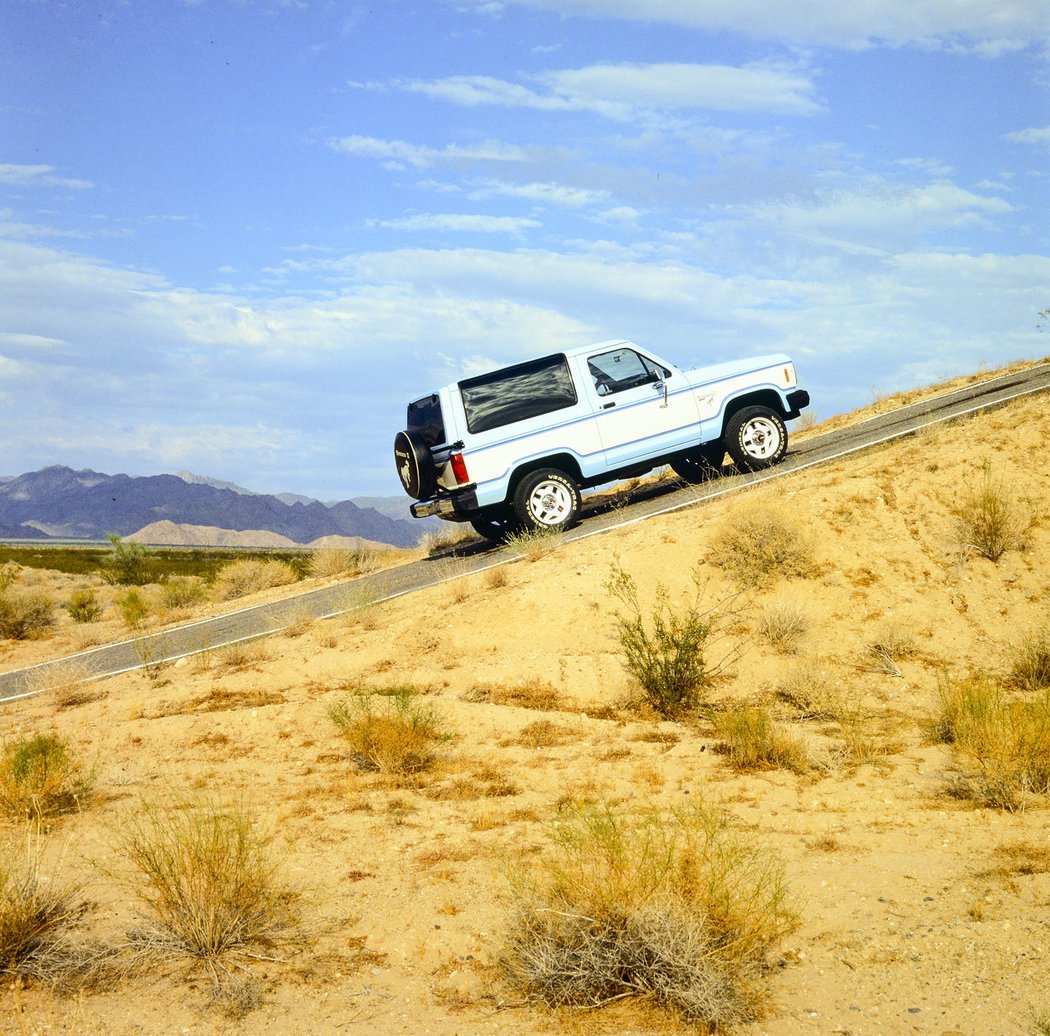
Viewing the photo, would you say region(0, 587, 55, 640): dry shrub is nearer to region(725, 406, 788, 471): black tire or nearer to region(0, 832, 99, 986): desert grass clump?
region(725, 406, 788, 471): black tire

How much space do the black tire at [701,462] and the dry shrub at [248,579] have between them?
9349mm

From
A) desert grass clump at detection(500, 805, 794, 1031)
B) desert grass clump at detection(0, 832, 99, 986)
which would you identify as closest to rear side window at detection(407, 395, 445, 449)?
desert grass clump at detection(0, 832, 99, 986)

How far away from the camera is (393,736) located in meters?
8.08

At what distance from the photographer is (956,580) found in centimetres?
1100

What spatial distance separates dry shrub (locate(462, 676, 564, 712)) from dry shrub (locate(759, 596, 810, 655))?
7.86 ft

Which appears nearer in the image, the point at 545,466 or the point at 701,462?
the point at 545,466

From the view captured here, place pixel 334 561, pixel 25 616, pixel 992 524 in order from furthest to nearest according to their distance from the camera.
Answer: pixel 334 561
pixel 25 616
pixel 992 524

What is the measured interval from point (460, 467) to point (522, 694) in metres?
4.94

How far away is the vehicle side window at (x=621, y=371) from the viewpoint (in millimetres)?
14711

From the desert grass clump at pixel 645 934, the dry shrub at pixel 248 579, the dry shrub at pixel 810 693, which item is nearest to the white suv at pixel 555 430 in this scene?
the dry shrub at pixel 810 693

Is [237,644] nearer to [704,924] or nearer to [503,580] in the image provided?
[503,580]

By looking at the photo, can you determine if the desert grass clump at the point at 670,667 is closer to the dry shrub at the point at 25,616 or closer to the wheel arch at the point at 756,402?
the wheel arch at the point at 756,402

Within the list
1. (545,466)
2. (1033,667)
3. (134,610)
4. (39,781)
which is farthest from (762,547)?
(134,610)

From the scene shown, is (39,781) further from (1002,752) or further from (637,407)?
(637,407)
